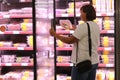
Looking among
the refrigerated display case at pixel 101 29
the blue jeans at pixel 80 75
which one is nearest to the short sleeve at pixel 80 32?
the blue jeans at pixel 80 75

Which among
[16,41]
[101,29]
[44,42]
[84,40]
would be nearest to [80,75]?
[84,40]

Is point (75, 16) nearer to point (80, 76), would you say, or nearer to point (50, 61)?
point (50, 61)

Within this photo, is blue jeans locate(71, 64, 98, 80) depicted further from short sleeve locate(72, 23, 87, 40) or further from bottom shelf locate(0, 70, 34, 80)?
bottom shelf locate(0, 70, 34, 80)

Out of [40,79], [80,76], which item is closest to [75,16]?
[40,79]

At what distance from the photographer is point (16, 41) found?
506 cm

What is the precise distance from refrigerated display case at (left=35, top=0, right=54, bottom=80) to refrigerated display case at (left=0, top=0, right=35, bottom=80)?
0.32m

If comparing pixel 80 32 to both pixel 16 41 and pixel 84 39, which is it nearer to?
pixel 84 39

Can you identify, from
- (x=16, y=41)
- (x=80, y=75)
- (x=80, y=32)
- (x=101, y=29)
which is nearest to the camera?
(x=80, y=32)

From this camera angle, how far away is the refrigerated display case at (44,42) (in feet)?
13.5

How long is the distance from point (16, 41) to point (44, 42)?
821mm

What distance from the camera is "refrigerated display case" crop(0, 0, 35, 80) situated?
4.75 meters

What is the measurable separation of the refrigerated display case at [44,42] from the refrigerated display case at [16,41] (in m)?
0.32

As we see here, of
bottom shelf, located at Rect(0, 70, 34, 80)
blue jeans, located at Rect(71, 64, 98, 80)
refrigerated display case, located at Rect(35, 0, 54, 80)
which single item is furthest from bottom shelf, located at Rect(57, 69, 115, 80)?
blue jeans, located at Rect(71, 64, 98, 80)

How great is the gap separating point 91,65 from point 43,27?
4.20ft
